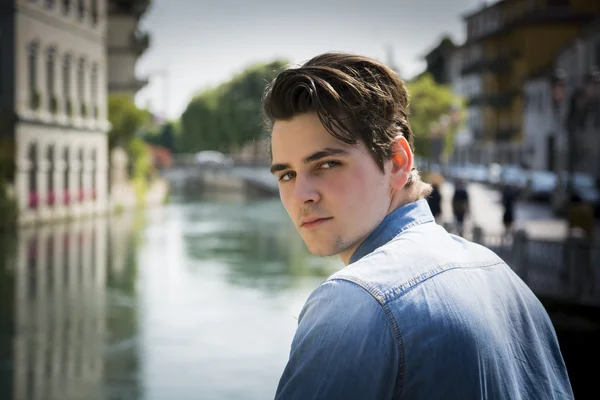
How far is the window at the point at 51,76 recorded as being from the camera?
40062 mm

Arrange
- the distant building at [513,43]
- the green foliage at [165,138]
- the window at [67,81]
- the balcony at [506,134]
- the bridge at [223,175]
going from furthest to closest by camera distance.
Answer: the green foliage at [165,138], the bridge at [223,175], the balcony at [506,134], the distant building at [513,43], the window at [67,81]

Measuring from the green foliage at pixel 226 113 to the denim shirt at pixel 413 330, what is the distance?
92.2m

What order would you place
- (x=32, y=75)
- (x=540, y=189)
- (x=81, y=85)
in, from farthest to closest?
(x=81, y=85)
(x=540, y=189)
(x=32, y=75)

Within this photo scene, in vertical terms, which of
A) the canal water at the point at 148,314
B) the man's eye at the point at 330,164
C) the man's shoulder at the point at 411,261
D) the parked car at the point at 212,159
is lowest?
the canal water at the point at 148,314

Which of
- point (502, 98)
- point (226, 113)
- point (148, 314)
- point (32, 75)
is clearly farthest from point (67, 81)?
point (226, 113)

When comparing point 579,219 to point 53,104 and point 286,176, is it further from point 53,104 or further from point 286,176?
point 53,104

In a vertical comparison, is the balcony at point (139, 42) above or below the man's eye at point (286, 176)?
above

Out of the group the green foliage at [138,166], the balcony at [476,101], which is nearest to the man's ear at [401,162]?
the green foliage at [138,166]

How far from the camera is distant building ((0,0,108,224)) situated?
3553 centimetres

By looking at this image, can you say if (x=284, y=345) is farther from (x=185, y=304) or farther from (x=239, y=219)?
(x=239, y=219)

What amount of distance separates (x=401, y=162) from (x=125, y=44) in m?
62.1

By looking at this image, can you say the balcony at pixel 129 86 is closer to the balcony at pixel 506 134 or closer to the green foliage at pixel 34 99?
the green foliage at pixel 34 99

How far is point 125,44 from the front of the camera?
62.3m

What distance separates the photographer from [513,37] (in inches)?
2886
